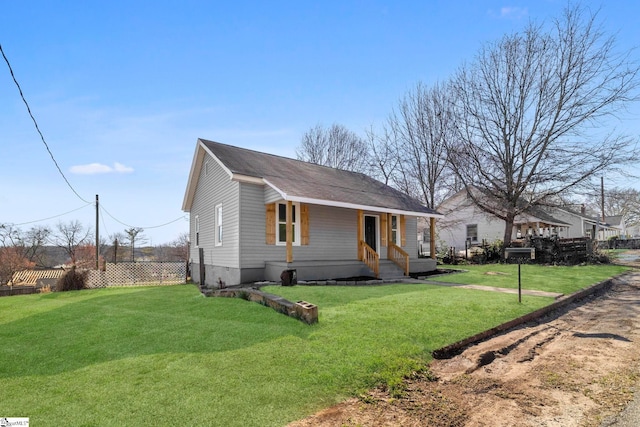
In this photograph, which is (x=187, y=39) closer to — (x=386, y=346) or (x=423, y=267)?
(x=386, y=346)

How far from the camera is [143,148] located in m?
15.7

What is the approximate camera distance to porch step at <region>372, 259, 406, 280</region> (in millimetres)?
13761

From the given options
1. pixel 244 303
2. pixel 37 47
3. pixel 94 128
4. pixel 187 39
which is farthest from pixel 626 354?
pixel 94 128

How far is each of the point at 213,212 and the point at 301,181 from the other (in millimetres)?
4026

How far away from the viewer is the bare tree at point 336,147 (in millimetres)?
32812

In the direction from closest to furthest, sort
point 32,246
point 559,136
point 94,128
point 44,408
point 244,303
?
point 44,408 < point 244,303 < point 94,128 < point 559,136 < point 32,246

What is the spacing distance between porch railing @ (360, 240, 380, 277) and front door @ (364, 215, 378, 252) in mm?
1553

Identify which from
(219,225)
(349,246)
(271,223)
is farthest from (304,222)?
(219,225)

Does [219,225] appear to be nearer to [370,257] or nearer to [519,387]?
[370,257]

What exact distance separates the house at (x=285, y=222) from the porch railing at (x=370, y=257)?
4cm

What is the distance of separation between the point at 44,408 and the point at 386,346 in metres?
3.78

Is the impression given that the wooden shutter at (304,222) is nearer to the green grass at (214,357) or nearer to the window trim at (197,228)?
the green grass at (214,357)

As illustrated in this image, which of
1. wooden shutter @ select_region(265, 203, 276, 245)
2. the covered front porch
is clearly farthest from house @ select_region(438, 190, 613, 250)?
wooden shutter @ select_region(265, 203, 276, 245)

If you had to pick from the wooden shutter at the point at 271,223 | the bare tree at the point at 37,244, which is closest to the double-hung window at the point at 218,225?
the wooden shutter at the point at 271,223
